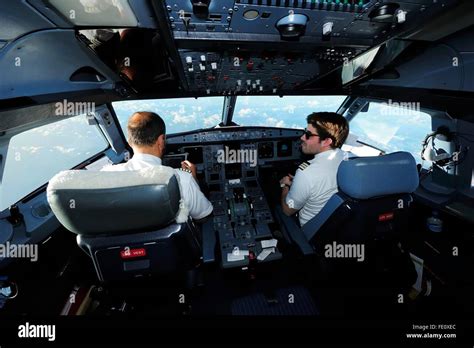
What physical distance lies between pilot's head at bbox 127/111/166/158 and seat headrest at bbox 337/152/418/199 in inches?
49.0

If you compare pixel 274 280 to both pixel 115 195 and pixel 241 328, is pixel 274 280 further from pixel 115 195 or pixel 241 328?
pixel 115 195

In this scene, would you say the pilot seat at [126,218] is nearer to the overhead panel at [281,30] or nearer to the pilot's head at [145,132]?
the pilot's head at [145,132]

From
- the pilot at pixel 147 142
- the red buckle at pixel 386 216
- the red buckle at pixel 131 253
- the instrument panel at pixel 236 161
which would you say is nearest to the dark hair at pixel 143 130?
the pilot at pixel 147 142

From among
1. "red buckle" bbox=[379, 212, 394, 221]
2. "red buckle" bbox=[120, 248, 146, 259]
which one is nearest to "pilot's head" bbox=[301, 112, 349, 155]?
"red buckle" bbox=[379, 212, 394, 221]

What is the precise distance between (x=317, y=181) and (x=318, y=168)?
10cm

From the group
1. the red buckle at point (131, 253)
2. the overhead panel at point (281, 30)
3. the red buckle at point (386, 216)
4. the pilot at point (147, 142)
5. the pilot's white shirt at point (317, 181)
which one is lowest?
the red buckle at point (131, 253)

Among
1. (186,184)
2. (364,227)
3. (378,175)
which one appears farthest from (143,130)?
(364,227)

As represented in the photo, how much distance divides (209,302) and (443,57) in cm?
299

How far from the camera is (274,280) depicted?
2180mm

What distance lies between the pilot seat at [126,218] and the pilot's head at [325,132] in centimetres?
127

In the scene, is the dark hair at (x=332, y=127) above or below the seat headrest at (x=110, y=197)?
above

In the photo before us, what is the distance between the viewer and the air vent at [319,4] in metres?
1.10

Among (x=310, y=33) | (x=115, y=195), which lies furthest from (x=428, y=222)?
(x=115, y=195)

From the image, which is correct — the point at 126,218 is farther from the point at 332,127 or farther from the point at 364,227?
the point at 332,127
